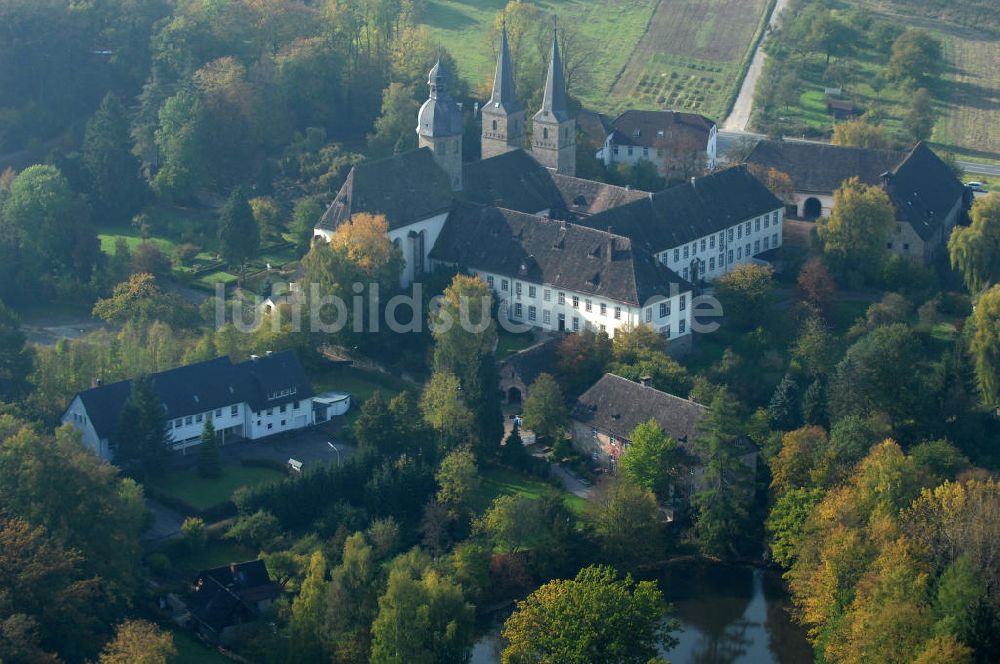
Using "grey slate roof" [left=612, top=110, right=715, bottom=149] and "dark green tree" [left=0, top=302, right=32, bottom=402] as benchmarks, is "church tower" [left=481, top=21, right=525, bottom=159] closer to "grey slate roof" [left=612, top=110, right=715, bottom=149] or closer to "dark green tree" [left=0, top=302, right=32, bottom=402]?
"grey slate roof" [left=612, top=110, right=715, bottom=149]

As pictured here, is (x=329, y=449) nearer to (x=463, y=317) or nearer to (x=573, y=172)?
(x=463, y=317)

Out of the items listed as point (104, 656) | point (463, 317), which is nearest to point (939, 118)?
point (463, 317)

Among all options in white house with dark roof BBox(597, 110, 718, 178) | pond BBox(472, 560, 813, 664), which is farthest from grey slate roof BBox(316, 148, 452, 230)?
pond BBox(472, 560, 813, 664)

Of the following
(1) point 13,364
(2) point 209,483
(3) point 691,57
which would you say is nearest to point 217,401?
(2) point 209,483

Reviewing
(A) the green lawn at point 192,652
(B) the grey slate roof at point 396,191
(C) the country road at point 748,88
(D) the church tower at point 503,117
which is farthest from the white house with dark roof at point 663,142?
(A) the green lawn at point 192,652

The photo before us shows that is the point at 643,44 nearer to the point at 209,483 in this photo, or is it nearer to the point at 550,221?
the point at 550,221
